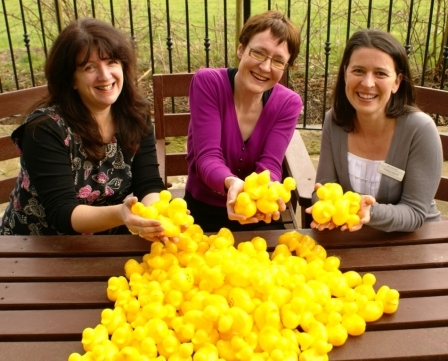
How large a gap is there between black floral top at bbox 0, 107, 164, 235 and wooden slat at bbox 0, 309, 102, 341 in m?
0.49

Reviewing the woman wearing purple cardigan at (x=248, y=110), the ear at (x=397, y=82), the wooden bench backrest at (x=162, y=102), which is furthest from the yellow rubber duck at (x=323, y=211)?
the wooden bench backrest at (x=162, y=102)

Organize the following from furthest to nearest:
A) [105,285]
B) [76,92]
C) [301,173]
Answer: [301,173] < [76,92] < [105,285]

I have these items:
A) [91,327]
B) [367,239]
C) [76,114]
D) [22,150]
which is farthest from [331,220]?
[22,150]

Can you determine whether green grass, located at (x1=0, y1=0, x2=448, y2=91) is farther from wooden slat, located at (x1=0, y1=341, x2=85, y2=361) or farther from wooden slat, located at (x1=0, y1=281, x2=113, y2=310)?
wooden slat, located at (x1=0, y1=341, x2=85, y2=361)

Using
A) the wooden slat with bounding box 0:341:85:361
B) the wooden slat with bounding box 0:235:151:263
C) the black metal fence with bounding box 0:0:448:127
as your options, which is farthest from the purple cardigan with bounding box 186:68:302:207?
the black metal fence with bounding box 0:0:448:127

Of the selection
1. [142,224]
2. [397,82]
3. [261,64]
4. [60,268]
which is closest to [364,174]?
[397,82]

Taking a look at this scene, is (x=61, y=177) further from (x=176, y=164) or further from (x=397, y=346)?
(x=397, y=346)

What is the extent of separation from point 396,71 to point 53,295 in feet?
4.93

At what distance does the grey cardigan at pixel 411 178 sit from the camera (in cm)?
182

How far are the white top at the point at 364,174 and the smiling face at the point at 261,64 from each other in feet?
1.56

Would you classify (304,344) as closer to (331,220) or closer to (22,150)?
(331,220)

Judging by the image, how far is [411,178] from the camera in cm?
198

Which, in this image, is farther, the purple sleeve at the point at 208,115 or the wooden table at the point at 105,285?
the purple sleeve at the point at 208,115

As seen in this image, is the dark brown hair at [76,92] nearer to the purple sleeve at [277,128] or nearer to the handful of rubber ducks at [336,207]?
the purple sleeve at [277,128]
